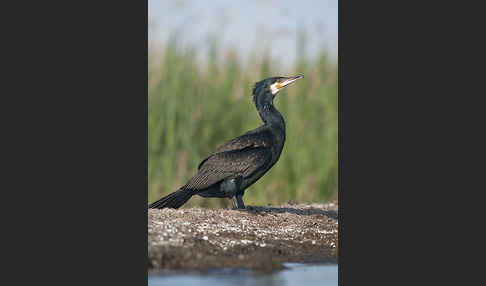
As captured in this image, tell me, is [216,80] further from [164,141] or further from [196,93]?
[164,141]

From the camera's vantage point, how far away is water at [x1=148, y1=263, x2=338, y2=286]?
6203mm

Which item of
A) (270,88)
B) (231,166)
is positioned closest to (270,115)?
(270,88)

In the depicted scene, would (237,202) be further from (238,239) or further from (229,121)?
(229,121)

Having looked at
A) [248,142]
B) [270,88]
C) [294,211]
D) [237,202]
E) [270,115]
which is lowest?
[294,211]

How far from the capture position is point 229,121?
12.9 metres

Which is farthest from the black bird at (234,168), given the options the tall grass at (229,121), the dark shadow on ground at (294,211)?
the tall grass at (229,121)

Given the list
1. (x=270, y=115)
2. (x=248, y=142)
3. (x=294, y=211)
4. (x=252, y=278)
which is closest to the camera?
(x=252, y=278)

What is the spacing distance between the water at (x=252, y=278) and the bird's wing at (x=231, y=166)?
2.64 metres

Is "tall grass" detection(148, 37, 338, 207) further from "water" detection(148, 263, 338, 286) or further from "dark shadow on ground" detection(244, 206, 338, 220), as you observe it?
"water" detection(148, 263, 338, 286)

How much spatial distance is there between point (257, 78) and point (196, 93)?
1492mm

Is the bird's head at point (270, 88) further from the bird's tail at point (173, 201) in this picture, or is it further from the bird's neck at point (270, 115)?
the bird's tail at point (173, 201)

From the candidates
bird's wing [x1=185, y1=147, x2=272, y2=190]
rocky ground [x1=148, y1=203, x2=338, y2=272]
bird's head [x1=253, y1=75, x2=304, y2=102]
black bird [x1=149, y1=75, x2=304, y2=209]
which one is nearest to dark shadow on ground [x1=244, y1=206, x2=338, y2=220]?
rocky ground [x1=148, y1=203, x2=338, y2=272]

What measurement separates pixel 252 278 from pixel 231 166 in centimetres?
331

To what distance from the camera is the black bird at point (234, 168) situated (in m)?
9.58
